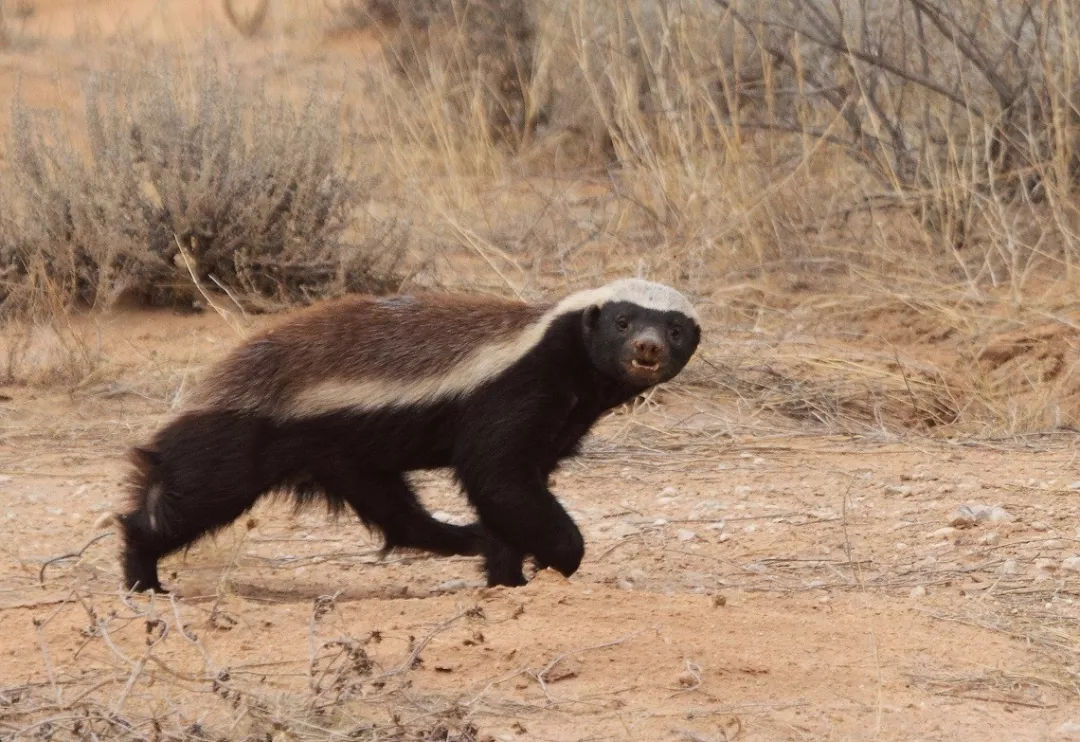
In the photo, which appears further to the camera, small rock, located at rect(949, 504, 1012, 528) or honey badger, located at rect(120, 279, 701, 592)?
small rock, located at rect(949, 504, 1012, 528)

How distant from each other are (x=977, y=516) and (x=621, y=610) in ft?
5.65

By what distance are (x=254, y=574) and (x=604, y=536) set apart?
3.99ft

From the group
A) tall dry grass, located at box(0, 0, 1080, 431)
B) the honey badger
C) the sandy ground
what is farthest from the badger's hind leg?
tall dry grass, located at box(0, 0, 1080, 431)

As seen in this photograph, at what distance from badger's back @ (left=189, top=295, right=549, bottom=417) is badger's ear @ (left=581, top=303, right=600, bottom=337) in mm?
152

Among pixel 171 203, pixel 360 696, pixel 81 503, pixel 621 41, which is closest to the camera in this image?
pixel 360 696

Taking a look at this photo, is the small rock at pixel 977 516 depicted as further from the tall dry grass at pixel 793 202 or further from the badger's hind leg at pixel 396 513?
the badger's hind leg at pixel 396 513

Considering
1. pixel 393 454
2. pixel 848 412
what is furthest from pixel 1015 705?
pixel 848 412

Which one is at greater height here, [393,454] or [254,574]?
[393,454]

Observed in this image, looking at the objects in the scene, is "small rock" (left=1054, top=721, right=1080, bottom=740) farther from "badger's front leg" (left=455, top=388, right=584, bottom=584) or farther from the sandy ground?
"badger's front leg" (left=455, top=388, right=584, bottom=584)

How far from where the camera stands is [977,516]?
5.54 meters

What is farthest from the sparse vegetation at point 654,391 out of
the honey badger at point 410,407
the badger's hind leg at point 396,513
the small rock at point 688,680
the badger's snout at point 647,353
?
the badger's snout at point 647,353

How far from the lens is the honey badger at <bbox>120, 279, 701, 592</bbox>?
190 inches

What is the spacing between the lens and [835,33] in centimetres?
915

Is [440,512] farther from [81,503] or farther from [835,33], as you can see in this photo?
[835,33]
